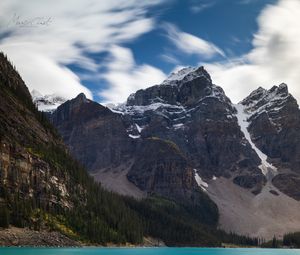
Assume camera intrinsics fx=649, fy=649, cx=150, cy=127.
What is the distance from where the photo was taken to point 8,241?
188m

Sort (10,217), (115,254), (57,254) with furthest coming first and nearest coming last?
(10,217)
(115,254)
(57,254)

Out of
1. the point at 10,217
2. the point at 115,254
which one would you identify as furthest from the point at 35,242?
the point at 115,254

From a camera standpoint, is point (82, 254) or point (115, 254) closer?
point (82, 254)

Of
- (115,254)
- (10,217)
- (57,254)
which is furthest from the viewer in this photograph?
(10,217)

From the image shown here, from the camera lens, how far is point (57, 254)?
6319 inches

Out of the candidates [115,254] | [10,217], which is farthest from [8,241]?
[115,254]

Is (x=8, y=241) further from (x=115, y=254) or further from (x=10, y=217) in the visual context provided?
(x=115, y=254)

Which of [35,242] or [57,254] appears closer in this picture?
[57,254]

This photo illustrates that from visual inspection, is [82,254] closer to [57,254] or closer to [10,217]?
[57,254]

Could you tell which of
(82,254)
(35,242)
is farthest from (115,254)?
(35,242)

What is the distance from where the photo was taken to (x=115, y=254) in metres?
182

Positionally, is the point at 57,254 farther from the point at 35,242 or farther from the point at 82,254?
the point at 35,242

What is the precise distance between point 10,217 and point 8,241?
11.7m

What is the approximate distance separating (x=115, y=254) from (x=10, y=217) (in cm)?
3805
